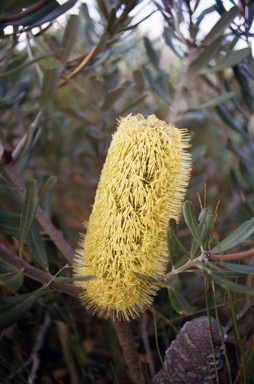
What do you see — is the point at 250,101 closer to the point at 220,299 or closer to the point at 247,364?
the point at 220,299

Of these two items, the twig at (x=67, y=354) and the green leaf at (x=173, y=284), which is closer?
the green leaf at (x=173, y=284)

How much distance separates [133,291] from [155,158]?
29cm

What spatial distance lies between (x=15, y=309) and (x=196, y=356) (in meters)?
0.43

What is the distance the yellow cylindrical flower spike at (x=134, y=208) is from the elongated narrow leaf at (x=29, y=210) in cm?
13

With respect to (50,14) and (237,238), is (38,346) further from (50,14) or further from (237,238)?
(50,14)

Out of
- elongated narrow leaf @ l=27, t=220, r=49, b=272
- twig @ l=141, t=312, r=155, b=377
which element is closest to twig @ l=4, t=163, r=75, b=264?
elongated narrow leaf @ l=27, t=220, r=49, b=272

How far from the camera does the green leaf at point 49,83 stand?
986 millimetres

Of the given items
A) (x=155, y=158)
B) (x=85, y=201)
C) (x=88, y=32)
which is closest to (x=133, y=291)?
(x=155, y=158)

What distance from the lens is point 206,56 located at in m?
1.14

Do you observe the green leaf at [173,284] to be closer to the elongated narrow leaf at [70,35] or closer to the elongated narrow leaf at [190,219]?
the elongated narrow leaf at [190,219]

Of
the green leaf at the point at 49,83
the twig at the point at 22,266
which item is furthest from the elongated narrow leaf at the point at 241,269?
the green leaf at the point at 49,83

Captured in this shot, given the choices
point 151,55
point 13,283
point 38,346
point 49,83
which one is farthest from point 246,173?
point 13,283

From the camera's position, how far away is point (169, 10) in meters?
1.18

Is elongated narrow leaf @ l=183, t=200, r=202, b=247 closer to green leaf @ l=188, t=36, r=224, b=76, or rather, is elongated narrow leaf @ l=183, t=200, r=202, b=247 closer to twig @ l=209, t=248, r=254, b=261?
twig @ l=209, t=248, r=254, b=261
